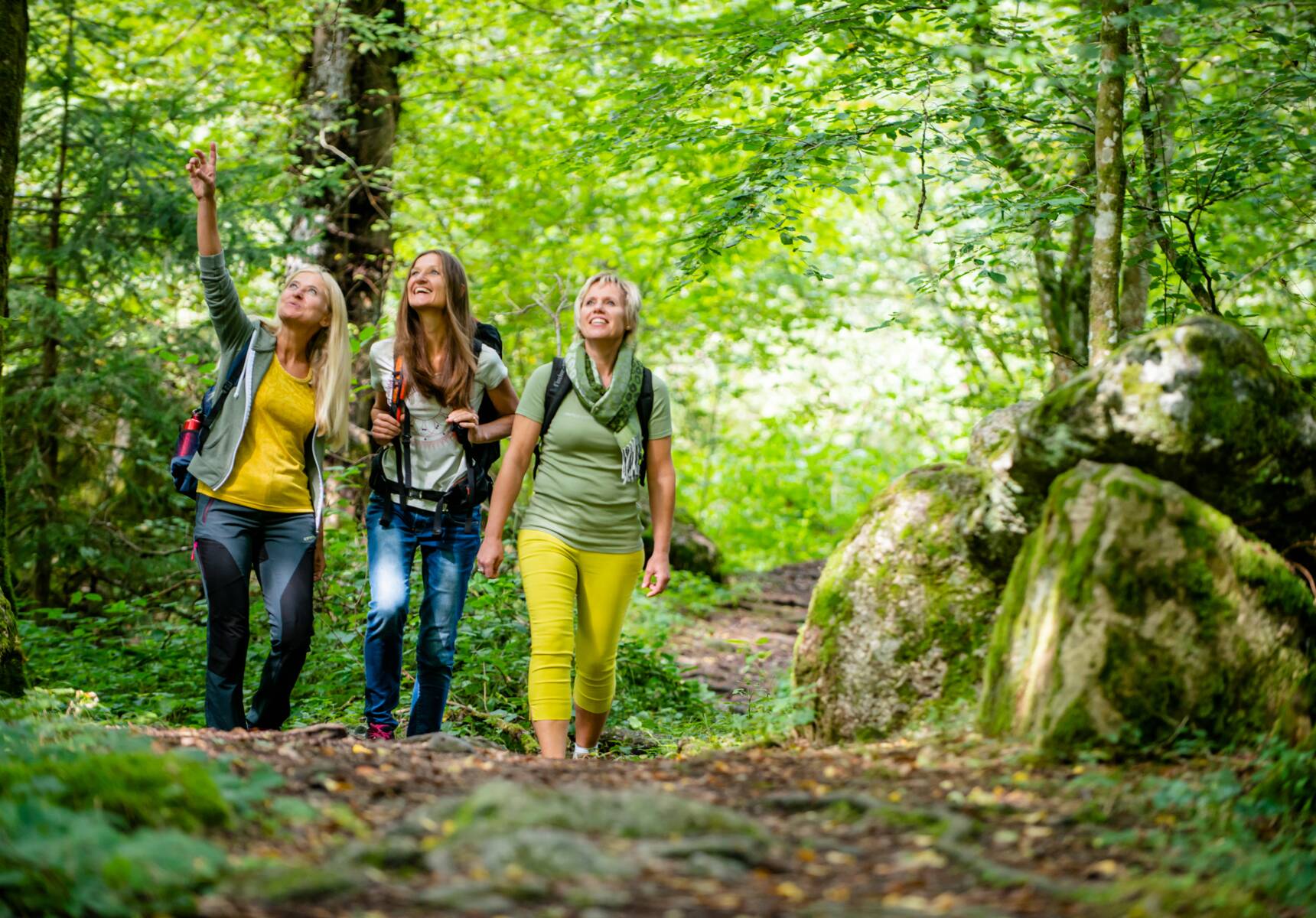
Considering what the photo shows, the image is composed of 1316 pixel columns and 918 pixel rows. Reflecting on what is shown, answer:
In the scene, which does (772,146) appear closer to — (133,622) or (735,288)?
(133,622)

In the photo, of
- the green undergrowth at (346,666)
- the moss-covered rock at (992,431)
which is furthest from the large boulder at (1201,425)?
the green undergrowth at (346,666)

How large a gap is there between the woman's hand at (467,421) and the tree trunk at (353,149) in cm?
510

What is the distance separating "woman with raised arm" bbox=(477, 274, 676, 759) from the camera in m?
4.79

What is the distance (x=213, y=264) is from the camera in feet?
15.6

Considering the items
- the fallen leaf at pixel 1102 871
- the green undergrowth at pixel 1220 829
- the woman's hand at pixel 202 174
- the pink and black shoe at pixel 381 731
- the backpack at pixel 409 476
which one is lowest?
the pink and black shoe at pixel 381 731

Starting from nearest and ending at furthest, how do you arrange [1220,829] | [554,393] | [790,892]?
[790,892] < [1220,829] < [554,393]

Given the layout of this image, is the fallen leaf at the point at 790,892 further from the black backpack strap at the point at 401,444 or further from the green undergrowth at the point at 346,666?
the green undergrowth at the point at 346,666

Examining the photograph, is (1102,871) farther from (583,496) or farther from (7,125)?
(7,125)

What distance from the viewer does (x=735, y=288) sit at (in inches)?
586

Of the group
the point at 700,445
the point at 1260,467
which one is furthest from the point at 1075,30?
the point at 700,445

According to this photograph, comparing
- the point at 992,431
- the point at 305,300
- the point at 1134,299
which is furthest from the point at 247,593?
the point at 1134,299

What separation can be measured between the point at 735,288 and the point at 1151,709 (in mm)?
11775

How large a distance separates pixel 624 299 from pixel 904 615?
6.20 feet

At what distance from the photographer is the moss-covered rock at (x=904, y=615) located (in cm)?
438
